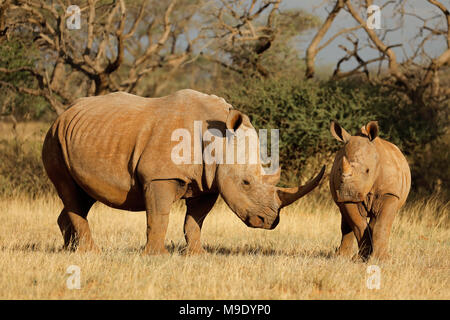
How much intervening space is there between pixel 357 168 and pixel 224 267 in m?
1.80

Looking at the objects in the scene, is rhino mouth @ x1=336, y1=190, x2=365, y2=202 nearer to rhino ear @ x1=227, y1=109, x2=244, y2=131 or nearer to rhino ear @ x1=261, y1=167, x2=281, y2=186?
rhino ear @ x1=261, y1=167, x2=281, y2=186

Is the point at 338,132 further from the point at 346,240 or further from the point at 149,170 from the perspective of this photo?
the point at 149,170

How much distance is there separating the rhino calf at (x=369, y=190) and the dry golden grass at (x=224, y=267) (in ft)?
1.07

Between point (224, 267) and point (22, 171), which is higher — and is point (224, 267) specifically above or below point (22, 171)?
below

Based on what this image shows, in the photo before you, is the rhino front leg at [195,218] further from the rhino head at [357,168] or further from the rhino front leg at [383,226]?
the rhino front leg at [383,226]

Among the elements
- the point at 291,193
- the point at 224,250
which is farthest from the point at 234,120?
the point at 224,250

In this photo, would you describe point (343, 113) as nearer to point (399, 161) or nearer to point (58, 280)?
point (399, 161)

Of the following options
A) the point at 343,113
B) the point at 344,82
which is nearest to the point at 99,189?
the point at 343,113

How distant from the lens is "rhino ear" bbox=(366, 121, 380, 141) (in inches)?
303

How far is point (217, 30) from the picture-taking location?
58.0 feet

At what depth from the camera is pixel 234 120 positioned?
7.42 metres

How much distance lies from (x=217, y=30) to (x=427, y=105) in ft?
18.3

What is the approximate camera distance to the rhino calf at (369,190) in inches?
297
